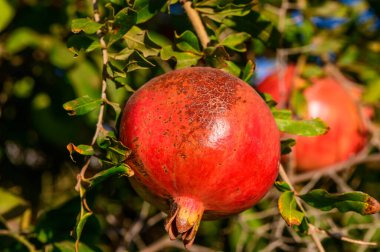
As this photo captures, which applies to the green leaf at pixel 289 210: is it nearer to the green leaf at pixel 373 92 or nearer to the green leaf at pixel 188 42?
the green leaf at pixel 188 42

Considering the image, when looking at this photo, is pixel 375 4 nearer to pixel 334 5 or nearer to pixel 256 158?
pixel 334 5

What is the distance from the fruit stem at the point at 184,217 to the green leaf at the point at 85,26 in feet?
1.15

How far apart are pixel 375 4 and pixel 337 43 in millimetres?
236

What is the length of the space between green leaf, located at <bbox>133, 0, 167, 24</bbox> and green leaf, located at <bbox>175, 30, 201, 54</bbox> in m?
0.07

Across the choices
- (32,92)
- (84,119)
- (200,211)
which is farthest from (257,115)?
(32,92)

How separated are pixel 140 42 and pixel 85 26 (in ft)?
0.38

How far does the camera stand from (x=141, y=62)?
1072mm

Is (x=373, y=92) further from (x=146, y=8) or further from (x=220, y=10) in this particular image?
(x=146, y=8)

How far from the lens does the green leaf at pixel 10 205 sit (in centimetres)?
148

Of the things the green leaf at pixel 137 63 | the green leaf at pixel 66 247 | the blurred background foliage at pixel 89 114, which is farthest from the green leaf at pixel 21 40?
the green leaf at pixel 137 63

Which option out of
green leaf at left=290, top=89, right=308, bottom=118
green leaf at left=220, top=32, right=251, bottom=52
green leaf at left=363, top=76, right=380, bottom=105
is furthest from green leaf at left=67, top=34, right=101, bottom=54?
green leaf at left=363, top=76, right=380, bottom=105

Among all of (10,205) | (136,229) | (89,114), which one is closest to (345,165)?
(136,229)

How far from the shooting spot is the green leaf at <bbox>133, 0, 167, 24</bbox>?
1.12m

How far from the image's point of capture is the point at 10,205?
4.95 ft
